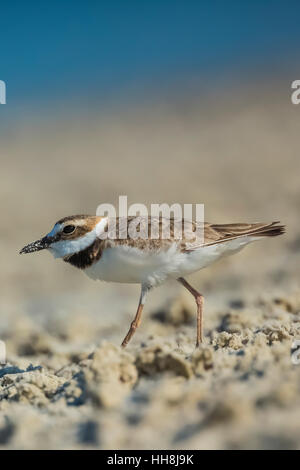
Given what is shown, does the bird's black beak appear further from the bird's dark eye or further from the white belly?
the white belly

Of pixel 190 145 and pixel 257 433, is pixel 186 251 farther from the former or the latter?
pixel 190 145

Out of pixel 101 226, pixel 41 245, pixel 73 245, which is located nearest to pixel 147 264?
pixel 101 226

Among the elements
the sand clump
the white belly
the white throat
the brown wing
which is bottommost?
the sand clump

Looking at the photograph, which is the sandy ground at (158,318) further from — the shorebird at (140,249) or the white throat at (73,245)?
the white throat at (73,245)

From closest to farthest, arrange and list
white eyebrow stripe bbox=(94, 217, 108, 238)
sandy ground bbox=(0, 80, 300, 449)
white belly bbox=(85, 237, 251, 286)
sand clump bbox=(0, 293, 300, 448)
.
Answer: sand clump bbox=(0, 293, 300, 448) < sandy ground bbox=(0, 80, 300, 449) < white belly bbox=(85, 237, 251, 286) < white eyebrow stripe bbox=(94, 217, 108, 238)

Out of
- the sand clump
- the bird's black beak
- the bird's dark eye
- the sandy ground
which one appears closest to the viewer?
the sand clump

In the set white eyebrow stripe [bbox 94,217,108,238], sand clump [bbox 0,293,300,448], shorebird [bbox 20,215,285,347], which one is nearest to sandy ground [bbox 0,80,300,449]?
sand clump [bbox 0,293,300,448]

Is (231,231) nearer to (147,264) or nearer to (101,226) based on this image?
(147,264)

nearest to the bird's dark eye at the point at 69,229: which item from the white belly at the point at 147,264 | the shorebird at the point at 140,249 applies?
the shorebird at the point at 140,249
